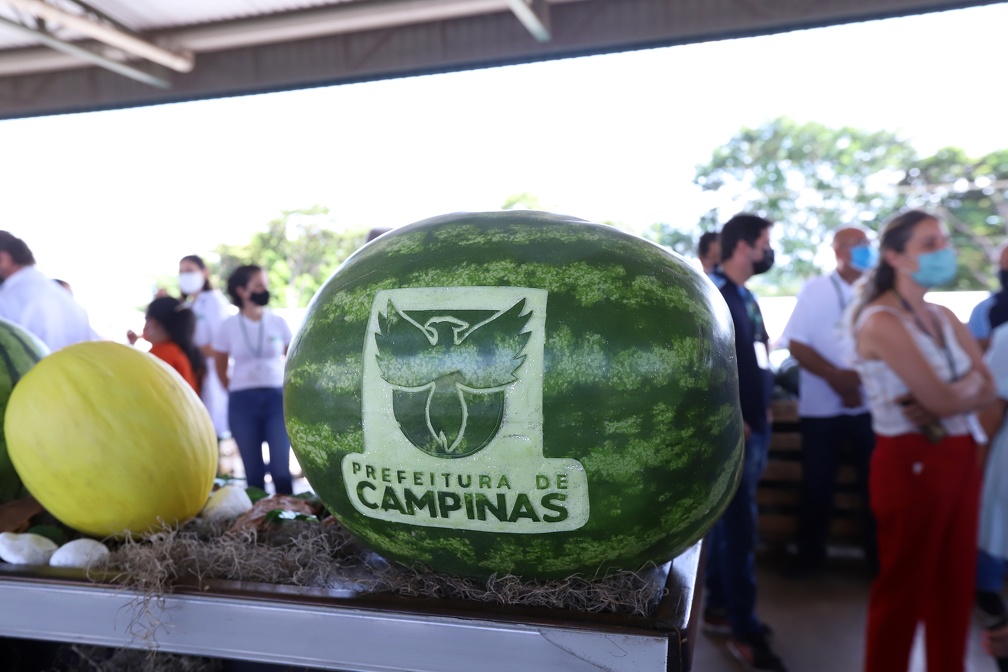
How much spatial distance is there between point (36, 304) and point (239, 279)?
1.88 metres

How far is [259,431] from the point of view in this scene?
5.36 m

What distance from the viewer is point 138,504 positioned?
1373 millimetres

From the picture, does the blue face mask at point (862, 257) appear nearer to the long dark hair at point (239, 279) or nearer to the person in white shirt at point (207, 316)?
the long dark hair at point (239, 279)

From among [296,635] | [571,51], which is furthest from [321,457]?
[571,51]

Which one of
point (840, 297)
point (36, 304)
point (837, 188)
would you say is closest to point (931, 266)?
point (840, 297)

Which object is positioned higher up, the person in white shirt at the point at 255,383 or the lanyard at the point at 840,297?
the lanyard at the point at 840,297

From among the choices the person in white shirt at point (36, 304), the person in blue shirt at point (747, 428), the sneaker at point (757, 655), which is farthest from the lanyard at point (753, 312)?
the person in white shirt at point (36, 304)

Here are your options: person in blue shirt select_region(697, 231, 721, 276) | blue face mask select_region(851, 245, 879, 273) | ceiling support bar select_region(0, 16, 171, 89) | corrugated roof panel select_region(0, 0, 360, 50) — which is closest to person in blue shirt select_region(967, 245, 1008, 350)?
blue face mask select_region(851, 245, 879, 273)

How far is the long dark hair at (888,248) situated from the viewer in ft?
9.23

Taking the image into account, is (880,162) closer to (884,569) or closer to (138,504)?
(884,569)

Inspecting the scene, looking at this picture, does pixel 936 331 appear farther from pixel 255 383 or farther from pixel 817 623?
pixel 255 383

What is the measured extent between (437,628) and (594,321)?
1.64ft

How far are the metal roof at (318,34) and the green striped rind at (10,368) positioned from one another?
6498mm

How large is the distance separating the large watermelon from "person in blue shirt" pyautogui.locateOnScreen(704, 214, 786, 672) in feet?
7.69
